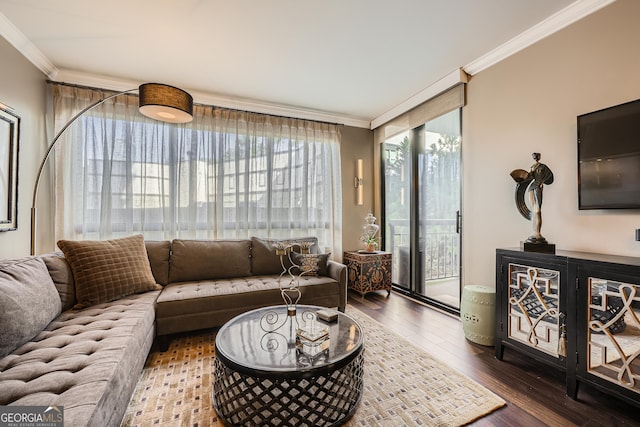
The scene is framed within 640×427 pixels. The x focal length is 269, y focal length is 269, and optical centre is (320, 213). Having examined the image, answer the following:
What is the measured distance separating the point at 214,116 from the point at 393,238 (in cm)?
308

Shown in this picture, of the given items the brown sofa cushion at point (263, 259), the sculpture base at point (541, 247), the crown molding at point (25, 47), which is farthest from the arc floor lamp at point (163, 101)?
the sculpture base at point (541, 247)

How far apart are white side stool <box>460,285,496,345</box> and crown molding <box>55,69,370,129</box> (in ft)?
9.78

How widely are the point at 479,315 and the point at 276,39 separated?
2.97m

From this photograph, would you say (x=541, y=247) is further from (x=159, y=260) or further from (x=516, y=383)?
(x=159, y=260)

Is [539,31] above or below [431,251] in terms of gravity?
above

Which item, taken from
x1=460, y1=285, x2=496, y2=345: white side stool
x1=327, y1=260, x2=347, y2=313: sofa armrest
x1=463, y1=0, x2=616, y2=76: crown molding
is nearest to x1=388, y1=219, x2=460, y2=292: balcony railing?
x1=460, y1=285, x2=496, y2=345: white side stool

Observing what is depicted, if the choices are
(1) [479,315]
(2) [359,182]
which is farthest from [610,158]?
(2) [359,182]

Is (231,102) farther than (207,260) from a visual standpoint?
Yes

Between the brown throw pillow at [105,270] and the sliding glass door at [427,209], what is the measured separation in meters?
3.09

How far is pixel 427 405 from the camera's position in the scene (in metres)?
1.58

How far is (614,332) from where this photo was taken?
1494 millimetres

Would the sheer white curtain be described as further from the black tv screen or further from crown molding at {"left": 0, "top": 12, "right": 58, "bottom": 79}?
the black tv screen

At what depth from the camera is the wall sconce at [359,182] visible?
4.25 metres

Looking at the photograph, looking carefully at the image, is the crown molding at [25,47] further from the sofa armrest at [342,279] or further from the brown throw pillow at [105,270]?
the sofa armrest at [342,279]
